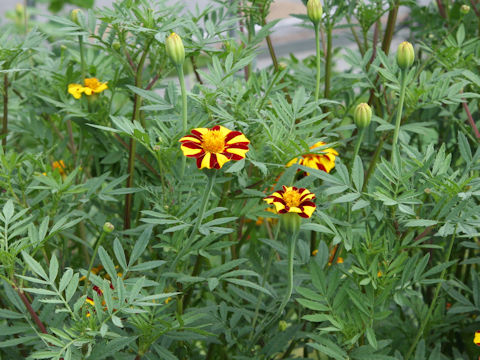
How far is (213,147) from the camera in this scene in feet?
2.07

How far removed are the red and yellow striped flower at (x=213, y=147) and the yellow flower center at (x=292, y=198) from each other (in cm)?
6

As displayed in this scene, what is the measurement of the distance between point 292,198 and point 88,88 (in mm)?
350

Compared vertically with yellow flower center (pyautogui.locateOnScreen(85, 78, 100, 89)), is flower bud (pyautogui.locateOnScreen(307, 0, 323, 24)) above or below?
above

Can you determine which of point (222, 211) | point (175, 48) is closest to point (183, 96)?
point (175, 48)

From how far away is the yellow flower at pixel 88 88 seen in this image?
841mm

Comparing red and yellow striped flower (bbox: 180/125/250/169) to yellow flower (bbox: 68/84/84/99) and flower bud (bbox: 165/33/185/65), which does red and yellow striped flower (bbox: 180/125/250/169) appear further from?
yellow flower (bbox: 68/84/84/99)

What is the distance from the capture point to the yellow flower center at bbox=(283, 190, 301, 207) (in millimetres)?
634

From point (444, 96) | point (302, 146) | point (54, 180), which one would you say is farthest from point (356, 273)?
point (54, 180)

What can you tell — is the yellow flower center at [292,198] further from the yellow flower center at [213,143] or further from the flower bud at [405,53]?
the flower bud at [405,53]

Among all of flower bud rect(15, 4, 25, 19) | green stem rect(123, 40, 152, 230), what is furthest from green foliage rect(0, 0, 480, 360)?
flower bud rect(15, 4, 25, 19)

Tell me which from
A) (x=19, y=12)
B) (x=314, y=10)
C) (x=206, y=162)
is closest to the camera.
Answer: (x=206, y=162)

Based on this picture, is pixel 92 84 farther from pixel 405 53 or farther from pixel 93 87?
pixel 405 53

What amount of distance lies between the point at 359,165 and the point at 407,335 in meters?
0.34

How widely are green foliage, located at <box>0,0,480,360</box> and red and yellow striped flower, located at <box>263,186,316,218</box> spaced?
3 centimetres
